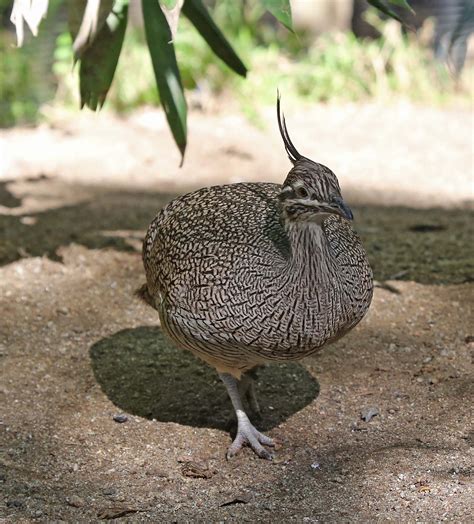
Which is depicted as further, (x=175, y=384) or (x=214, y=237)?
(x=175, y=384)

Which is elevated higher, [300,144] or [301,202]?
[301,202]

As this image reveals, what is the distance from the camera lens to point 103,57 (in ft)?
15.6

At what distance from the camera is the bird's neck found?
366 cm

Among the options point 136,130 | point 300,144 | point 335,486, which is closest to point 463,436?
point 335,486

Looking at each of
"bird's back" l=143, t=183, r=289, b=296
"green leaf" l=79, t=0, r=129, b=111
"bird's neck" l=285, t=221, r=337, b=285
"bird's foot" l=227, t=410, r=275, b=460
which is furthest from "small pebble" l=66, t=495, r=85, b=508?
"green leaf" l=79, t=0, r=129, b=111

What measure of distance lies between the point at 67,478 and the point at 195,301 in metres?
0.94

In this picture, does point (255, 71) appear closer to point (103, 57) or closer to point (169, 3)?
point (103, 57)

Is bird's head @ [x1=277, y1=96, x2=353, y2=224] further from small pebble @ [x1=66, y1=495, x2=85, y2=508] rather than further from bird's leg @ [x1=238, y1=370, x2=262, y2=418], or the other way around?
small pebble @ [x1=66, y1=495, x2=85, y2=508]

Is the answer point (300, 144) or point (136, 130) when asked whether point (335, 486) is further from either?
point (136, 130)

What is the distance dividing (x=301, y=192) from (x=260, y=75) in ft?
21.1

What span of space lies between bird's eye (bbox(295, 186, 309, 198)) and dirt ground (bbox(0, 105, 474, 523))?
1204mm

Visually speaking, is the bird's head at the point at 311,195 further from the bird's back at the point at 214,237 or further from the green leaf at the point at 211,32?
the green leaf at the point at 211,32

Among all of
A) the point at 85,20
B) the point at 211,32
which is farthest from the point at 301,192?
the point at 211,32

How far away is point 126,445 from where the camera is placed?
4.10 metres
